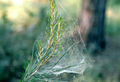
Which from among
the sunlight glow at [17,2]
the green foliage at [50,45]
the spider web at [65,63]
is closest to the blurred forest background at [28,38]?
the sunlight glow at [17,2]

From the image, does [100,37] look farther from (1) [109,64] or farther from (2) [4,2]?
(2) [4,2]

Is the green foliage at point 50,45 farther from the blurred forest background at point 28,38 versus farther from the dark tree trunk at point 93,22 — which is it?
the dark tree trunk at point 93,22

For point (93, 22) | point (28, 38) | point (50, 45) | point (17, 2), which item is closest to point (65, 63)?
point (50, 45)

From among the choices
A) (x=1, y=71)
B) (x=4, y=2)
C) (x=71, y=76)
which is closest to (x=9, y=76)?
(x=1, y=71)

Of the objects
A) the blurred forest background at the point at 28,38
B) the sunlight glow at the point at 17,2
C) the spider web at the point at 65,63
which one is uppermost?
the spider web at the point at 65,63

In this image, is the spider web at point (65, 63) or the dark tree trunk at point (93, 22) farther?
the dark tree trunk at point (93, 22)

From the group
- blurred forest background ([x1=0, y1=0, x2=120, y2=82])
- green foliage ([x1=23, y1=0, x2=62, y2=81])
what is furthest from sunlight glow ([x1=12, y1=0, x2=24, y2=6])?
green foliage ([x1=23, y1=0, x2=62, y2=81])
